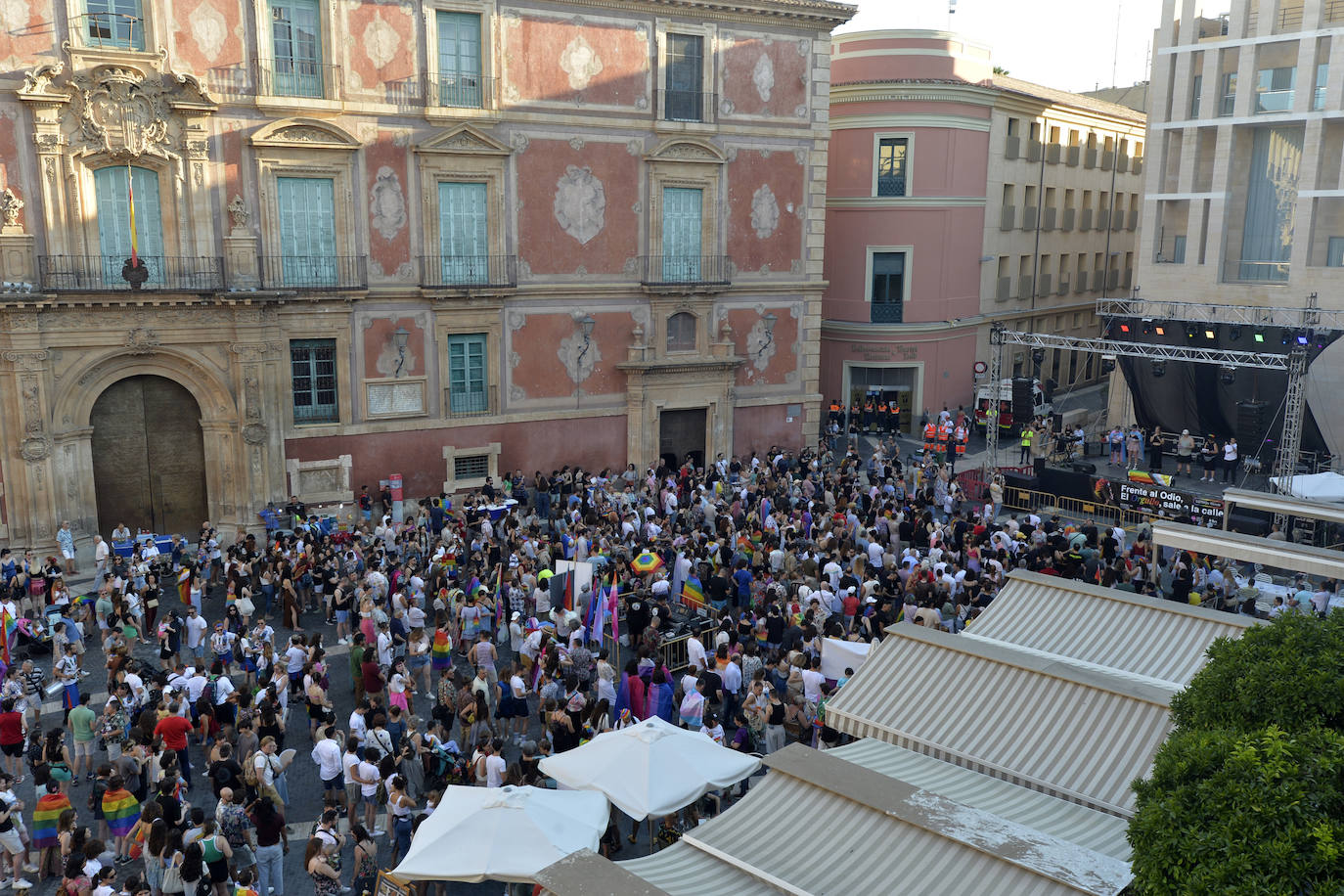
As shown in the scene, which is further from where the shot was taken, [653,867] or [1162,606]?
[1162,606]

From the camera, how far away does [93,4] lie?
22875 millimetres

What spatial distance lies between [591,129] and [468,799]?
21.4 m

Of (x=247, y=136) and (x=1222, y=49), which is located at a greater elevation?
(x=1222, y=49)

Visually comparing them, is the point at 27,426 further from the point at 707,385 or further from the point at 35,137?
the point at 707,385

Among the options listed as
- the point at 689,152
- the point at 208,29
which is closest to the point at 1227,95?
the point at 689,152

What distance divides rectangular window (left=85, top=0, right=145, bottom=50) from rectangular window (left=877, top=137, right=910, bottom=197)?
2380cm

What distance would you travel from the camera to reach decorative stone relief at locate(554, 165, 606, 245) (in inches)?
1135

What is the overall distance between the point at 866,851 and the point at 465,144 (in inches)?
854

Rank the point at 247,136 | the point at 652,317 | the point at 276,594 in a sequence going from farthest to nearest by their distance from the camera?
1. the point at 652,317
2. the point at 247,136
3. the point at 276,594

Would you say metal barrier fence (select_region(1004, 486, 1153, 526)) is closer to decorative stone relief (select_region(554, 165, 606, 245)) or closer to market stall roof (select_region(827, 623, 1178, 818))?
decorative stone relief (select_region(554, 165, 606, 245))

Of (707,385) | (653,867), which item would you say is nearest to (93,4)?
(707,385)

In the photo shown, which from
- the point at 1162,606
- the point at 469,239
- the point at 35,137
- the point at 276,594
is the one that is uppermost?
the point at 35,137

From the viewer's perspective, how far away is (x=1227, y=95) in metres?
36.0

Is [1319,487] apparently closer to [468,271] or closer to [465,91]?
[468,271]
